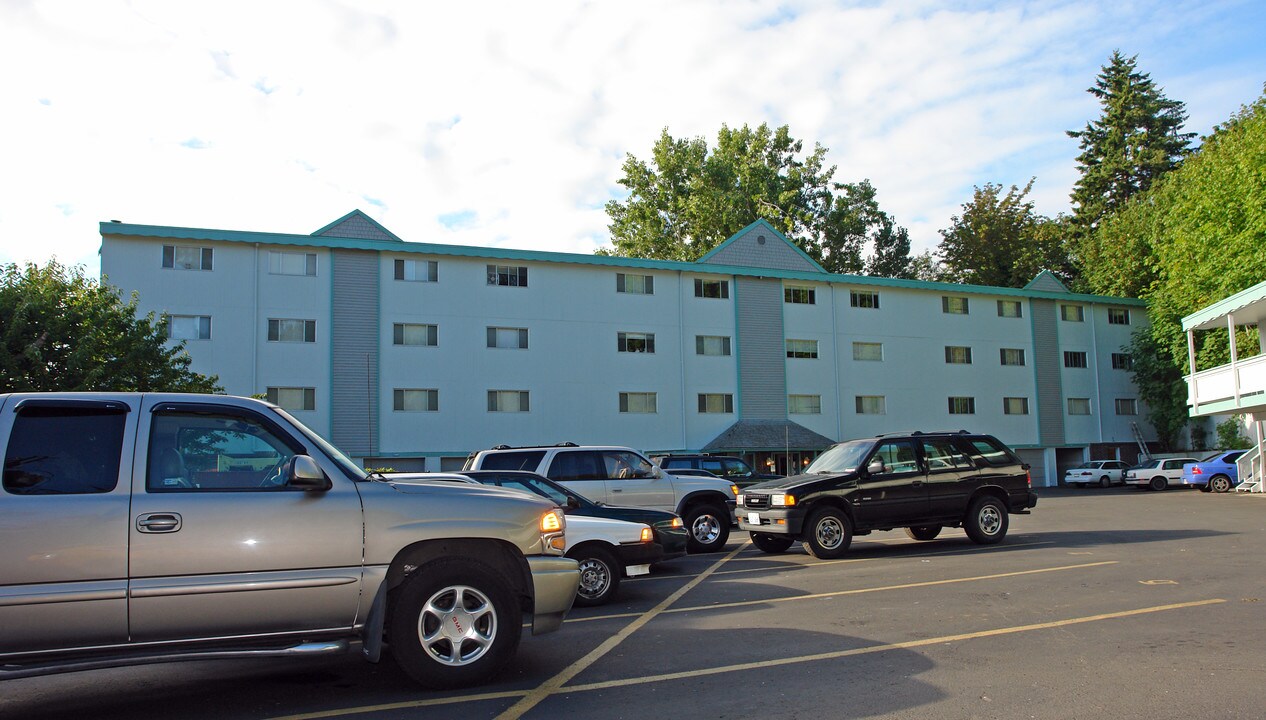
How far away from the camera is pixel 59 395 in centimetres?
535

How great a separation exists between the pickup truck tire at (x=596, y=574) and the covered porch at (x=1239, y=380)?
27409 mm

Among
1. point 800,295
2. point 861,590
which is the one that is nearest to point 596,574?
point 861,590

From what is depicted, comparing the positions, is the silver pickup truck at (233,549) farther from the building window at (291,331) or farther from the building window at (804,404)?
the building window at (804,404)

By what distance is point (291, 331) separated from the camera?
111 ft

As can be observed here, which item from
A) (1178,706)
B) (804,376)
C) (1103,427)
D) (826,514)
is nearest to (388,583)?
(1178,706)

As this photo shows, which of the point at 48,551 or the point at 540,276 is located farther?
the point at 540,276

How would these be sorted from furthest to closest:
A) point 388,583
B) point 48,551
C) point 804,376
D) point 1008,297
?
point 1008,297
point 804,376
point 388,583
point 48,551

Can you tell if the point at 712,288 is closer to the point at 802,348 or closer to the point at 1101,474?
the point at 802,348

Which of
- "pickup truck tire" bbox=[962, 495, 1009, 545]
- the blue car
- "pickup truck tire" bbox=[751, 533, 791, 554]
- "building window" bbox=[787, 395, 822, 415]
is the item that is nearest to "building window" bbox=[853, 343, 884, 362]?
"building window" bbox=[787, 395, 822, 415]

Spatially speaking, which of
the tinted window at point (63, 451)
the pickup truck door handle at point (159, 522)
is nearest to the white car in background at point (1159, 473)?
the pickup truck door handle at point (159, 522)

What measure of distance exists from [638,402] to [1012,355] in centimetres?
2159

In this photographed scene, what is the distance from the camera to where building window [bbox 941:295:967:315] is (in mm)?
45750

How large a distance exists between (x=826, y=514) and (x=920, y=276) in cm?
6005

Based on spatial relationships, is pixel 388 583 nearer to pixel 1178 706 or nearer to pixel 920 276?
pixel 1178 706
